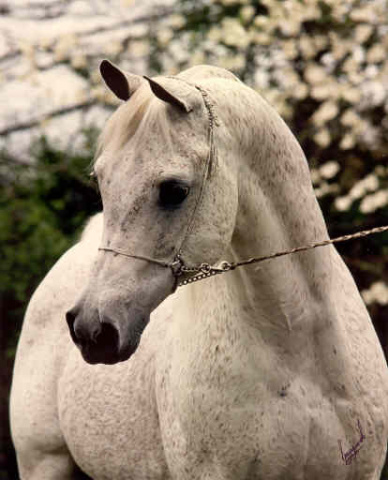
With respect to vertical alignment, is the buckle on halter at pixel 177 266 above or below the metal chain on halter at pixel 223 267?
above

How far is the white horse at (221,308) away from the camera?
238 cm

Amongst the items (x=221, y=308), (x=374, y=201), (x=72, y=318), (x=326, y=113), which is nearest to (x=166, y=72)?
(x=326, y=113)

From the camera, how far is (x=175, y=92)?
8.08ft

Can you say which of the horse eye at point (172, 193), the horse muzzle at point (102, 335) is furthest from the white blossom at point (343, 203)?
the horse muzzle at point (102, 335)

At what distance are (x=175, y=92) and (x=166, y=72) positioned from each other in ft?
14.5

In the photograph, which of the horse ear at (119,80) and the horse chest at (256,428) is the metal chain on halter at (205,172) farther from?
the horse chest at (256,428)

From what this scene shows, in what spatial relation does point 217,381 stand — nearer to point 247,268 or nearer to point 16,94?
point 247,268

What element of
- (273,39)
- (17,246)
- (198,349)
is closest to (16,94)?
(17,246)

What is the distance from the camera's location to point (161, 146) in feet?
7.91

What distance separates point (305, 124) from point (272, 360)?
4.03m

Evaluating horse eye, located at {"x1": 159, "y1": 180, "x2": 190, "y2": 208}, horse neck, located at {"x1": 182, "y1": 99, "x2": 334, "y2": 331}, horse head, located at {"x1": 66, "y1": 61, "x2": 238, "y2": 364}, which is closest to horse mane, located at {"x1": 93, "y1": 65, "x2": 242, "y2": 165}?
horse head, located at {"x1": 66, "y1": 61, "x2": 238, "y2": 364}

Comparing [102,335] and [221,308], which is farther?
[221,308]

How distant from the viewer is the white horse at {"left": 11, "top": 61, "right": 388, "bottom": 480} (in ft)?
7.82
